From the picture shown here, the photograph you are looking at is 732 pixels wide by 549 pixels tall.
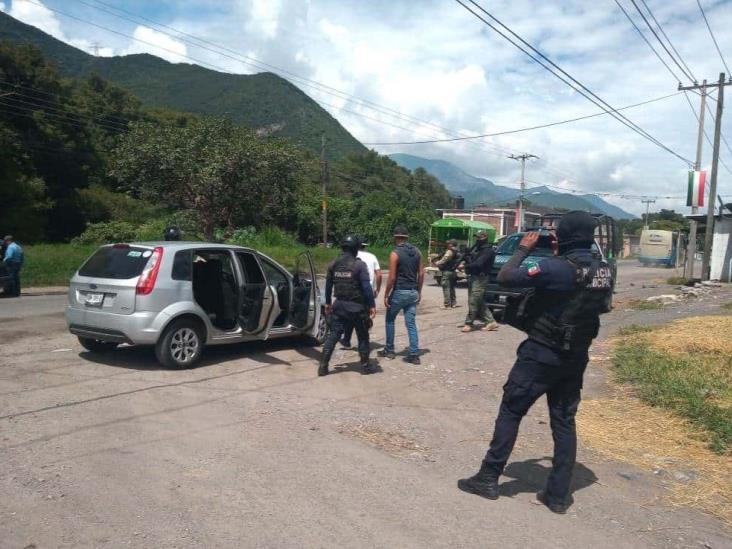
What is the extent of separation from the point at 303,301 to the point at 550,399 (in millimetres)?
4741

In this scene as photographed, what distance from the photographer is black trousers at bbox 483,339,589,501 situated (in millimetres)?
4191

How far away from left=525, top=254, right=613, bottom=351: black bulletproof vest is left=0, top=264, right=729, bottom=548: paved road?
45.7 inches

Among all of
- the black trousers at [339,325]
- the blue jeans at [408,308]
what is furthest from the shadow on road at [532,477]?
the blue jeans at [408,308]

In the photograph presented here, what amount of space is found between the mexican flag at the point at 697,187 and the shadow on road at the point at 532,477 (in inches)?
1083

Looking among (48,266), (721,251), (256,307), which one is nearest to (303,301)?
(256,307)

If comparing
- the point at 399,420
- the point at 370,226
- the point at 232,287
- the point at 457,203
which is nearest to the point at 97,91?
the point at 370,226

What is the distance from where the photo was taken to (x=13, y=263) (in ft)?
54.5

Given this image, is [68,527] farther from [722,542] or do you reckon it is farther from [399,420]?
[722,542]

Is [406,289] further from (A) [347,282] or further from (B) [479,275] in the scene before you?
(B) [479,275]

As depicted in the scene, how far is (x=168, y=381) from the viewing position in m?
7.02

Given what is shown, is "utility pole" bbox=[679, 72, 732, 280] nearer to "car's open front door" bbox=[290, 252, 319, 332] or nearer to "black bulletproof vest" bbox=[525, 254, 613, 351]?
"car's open front door" bbox=[290, 252, 319, 332]

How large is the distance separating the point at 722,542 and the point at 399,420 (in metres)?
2.85

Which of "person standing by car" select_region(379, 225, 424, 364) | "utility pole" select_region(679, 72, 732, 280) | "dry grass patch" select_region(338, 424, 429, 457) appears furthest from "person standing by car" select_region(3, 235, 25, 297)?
"utility pole" select_region(679, 72, 732, 280)

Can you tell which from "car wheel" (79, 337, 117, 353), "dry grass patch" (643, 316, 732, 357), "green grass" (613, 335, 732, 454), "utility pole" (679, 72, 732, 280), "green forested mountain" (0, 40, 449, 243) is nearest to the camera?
"green grass" (613, 335, 732, 454)
